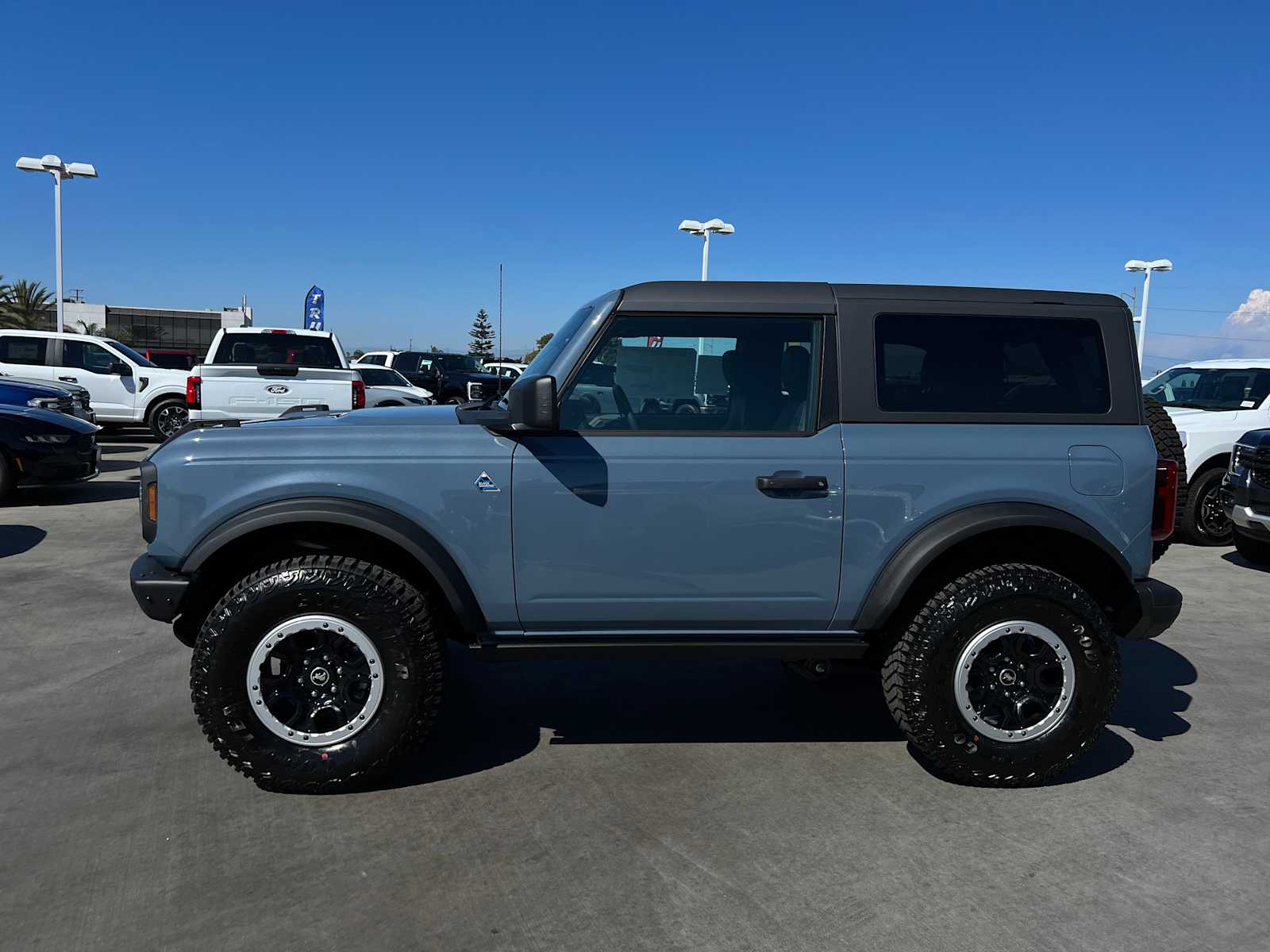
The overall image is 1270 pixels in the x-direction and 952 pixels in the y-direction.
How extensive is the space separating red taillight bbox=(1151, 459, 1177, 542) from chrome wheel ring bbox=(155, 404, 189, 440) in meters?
15.8

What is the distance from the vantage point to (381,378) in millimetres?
20188

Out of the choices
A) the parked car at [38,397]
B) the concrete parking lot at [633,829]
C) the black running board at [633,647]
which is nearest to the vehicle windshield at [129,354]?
the parked car at [38,397]

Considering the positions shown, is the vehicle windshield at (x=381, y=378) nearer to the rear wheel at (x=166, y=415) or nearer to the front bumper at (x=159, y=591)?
the rear wheel at (x=166, y=415)

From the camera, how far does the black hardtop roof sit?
368cm

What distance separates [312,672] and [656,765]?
144 centimetres

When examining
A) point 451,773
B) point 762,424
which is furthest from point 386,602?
point 762,424

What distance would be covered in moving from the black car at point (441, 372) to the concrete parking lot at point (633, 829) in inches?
804

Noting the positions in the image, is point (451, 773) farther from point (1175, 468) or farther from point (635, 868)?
point (1175, 468)

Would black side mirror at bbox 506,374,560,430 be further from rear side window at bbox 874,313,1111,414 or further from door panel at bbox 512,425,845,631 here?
rear side window at bbox 874,313,1111,414

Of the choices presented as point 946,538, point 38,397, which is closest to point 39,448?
point 38,397

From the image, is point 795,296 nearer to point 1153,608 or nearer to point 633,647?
point 633,647

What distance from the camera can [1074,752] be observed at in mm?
3658

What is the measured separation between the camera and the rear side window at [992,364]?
372 centimetres

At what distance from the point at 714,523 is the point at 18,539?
7.33m
